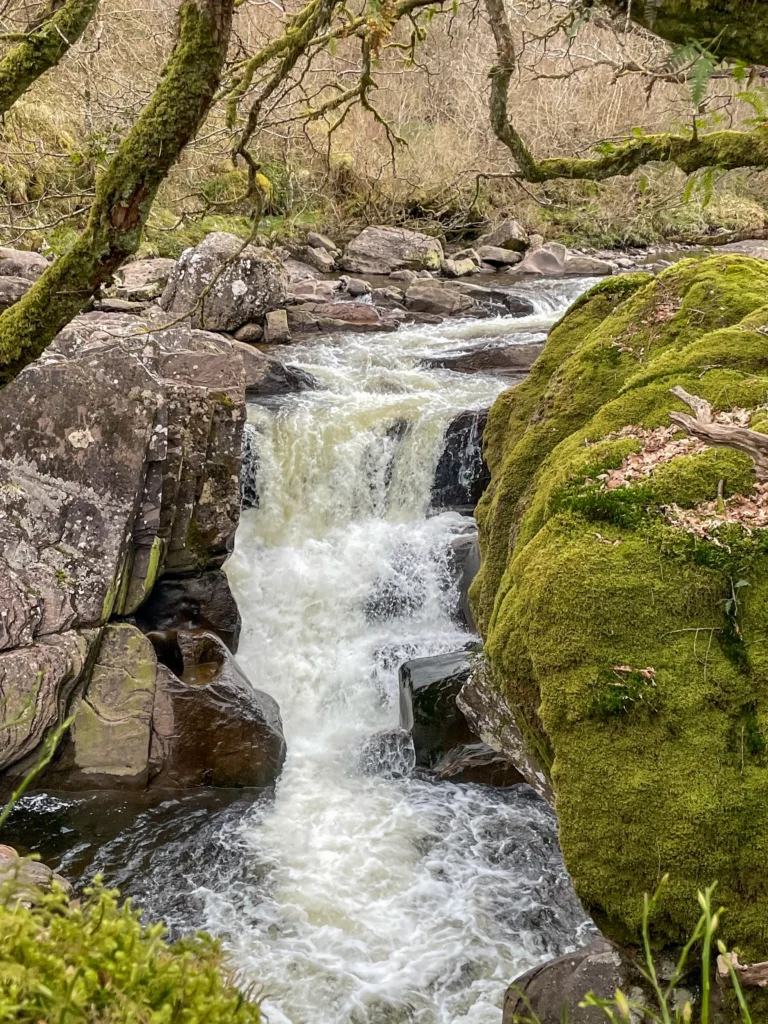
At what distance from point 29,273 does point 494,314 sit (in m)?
8.34

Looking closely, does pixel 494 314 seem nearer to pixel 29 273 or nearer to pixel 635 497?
pixel 29 273

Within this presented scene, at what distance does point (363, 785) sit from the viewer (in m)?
6.59

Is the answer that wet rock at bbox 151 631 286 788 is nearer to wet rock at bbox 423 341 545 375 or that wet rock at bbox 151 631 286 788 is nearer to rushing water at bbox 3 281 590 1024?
rushing water at bbox 3 281 590 1024

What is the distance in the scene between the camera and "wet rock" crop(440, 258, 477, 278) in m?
18.0

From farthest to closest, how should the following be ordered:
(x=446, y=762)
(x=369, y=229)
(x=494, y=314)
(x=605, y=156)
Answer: (x=369, y=229)
(x=494, y=314)
(x=446, y=762)
(x=605, y=156)

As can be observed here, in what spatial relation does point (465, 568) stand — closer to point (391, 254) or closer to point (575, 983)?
point (575, 983)

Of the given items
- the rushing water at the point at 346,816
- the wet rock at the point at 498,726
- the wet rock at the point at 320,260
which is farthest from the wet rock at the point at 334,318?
the wet rock at the point at 498,726

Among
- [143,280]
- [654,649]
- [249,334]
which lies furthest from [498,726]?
[143,280]

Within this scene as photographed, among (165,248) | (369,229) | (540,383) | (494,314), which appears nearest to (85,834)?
(540,383)

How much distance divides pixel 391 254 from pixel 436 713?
46.0 feet

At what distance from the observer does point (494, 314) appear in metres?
15.2

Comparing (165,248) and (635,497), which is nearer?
(635,497)

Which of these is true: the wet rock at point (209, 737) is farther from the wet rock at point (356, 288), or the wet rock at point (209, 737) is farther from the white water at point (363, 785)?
the wet rock at point (356, 288)

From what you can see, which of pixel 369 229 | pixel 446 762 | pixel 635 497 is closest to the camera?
pixel 635 497
